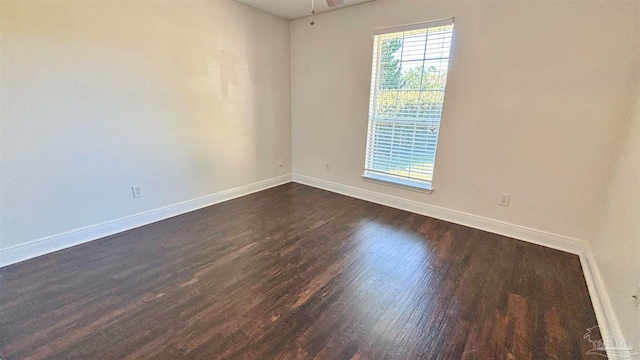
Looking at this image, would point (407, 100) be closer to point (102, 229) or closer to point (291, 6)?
point (291, 6)

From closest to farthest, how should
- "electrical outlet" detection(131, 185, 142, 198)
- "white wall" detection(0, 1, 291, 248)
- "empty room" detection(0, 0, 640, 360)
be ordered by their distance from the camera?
"empty room" detection(0, 0, 640, 360) < "white wall" detection(0, 1, 291, 248) < "electrical outlet" detection(131, 185, 142, 198)

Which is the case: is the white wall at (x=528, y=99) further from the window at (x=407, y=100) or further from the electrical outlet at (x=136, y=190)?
the electrical outlet at (x=136, y=190)

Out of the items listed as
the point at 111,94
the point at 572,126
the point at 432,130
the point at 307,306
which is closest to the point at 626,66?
the point at 572,126

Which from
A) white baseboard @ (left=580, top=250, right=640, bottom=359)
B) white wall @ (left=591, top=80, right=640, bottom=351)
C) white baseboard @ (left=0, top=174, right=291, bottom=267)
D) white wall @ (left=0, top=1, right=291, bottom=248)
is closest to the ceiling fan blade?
Result: white wall @ (left=0, top=1, right=291, bottom=248)

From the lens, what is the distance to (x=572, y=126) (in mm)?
2295

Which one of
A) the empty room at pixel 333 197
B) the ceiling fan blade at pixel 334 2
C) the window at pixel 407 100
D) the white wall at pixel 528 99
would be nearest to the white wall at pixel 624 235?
the empty room at pixel 333 197

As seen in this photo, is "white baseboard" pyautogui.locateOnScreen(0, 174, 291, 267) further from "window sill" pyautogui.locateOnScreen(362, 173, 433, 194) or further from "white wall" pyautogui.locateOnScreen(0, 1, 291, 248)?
"window sill" pyautogui.locateOnScreen(362, 173, 433, 194)

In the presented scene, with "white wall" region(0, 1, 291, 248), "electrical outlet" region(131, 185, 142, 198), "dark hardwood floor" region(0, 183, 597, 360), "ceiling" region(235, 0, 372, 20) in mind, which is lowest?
"dark hardwood floor" region(0, 183, 597, 360)

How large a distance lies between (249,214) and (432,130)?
7.35 ft

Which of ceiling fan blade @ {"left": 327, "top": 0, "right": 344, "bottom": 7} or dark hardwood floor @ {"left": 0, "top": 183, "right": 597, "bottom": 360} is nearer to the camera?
dark hardwood floor @ {"left": 0, "top": 183, "right": 597, "bottom": 360}

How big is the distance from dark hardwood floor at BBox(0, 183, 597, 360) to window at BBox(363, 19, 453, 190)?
881mm

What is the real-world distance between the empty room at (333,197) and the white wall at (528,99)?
2cm

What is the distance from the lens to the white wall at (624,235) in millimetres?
1408

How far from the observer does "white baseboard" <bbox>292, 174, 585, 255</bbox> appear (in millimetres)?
2480
